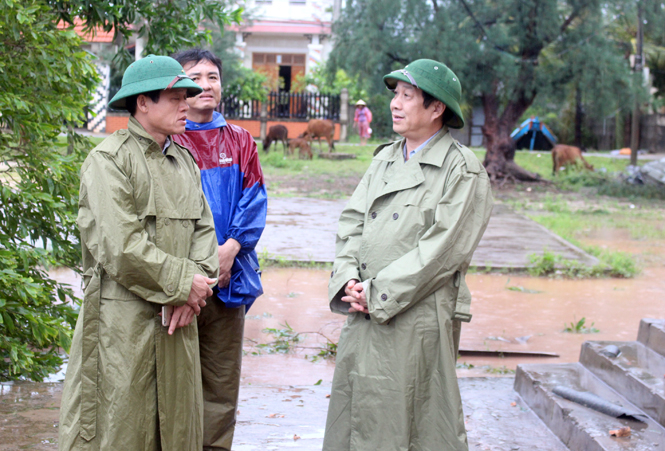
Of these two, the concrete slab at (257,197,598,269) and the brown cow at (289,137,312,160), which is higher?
the brown cow at (289,137,312,160)

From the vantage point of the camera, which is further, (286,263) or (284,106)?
(284,106)

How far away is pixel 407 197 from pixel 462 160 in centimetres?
28

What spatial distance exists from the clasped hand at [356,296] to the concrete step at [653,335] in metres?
2.38

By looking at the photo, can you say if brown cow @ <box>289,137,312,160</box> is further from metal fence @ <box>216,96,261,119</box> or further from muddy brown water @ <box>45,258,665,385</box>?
muddy brown water @ <box>45,258,665,385</box>

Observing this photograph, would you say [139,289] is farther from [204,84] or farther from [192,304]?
[204,84]

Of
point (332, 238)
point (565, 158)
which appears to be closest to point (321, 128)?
point (565, 158)

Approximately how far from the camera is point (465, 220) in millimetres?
2844

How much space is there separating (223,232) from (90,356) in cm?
94

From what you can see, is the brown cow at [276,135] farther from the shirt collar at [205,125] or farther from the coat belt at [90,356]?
the coat belt at [90,356]

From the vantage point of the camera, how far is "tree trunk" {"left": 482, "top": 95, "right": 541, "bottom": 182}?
16281 millimetres

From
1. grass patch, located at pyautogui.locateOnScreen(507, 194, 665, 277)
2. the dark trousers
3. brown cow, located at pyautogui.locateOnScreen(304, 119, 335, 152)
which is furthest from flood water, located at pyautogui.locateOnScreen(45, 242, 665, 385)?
brown cow, located at pyautogui.locateOnScreen(304, 119, 335, 152)

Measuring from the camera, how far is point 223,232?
3.27 m

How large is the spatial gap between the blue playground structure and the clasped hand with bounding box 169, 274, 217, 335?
79.4 feet

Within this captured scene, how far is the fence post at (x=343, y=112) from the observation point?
2416cm
